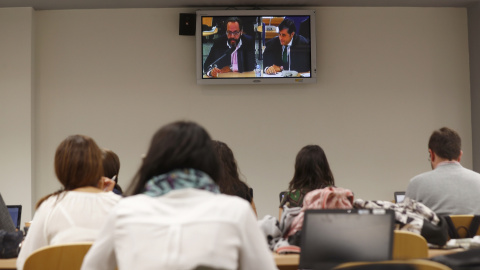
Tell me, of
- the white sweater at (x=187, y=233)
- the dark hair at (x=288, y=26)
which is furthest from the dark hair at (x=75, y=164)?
the dark hair at (x=288, y=26)

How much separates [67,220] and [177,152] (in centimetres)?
114

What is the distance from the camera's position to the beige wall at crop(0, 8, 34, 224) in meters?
6.21

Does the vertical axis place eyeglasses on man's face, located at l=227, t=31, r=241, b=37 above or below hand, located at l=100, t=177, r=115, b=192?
above

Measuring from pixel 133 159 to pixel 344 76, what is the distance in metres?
2.33

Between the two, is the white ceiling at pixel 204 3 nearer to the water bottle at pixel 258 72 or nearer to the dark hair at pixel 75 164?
the water bottle at pixel 258 72

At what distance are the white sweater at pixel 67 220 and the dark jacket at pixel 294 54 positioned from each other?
12.6 ft

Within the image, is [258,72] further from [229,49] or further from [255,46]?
[229,49]

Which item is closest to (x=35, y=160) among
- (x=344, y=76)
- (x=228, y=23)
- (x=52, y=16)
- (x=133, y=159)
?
(x=133, y=159)

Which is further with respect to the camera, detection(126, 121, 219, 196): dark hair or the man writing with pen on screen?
the man writing with pen on screen

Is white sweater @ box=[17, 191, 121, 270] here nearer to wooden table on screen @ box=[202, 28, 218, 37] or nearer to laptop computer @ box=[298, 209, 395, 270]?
laptop computer @ box=[298, 209, 395, 270]

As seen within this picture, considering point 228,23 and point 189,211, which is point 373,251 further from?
point 228,23

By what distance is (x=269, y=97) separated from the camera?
6496 mm

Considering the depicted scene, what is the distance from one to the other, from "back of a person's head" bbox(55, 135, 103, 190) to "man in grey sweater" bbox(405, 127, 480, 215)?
6.64ft

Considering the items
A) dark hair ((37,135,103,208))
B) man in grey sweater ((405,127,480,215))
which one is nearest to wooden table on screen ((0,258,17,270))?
dark hair ((37,135,103,208))
